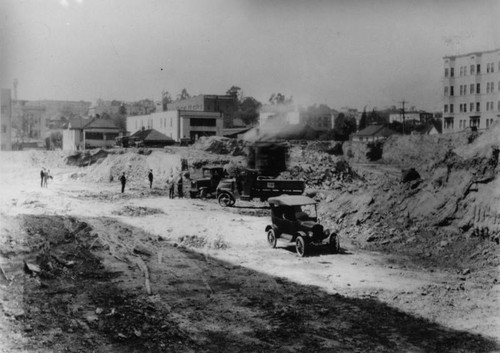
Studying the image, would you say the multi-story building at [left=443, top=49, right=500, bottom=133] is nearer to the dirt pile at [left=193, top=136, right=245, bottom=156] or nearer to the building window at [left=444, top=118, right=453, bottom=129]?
the building window at [left=444, top=118, right=453, bottom=129]

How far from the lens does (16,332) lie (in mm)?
8281

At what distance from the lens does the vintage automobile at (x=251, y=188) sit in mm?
25812

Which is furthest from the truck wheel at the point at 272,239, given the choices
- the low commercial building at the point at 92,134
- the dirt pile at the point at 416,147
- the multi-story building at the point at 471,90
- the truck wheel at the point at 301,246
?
the low commercial building at the point at 92,134

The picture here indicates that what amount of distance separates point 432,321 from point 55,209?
19053 mm

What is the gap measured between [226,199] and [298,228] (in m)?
11.5

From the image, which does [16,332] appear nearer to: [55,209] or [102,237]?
[102,237]

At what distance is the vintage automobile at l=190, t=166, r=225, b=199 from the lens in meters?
29.1

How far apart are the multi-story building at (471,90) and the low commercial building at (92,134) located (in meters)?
43.6

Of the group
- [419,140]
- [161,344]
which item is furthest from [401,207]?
[419,140]

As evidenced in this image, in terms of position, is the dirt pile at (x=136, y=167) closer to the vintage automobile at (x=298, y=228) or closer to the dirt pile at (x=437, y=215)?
the dirt pile at (x=437, y=215)

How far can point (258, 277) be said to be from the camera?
12.8 meters

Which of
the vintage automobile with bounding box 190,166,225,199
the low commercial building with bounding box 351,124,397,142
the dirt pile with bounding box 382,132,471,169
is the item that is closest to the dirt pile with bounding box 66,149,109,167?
the vintage automobile with bounding box 190,166,225,199

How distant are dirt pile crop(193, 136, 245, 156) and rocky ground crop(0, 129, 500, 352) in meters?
23.4

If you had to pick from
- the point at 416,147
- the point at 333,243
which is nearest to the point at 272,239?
the point at 333,243
